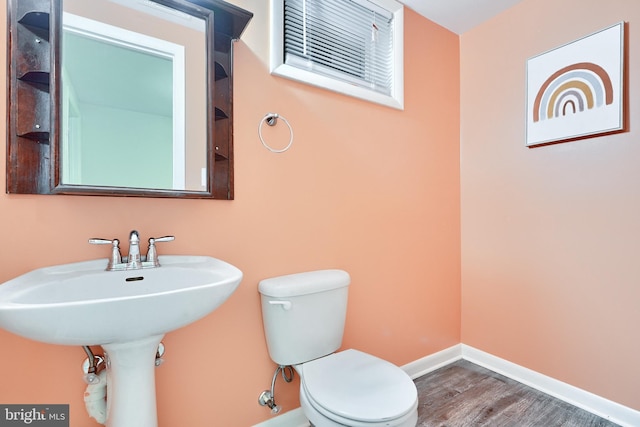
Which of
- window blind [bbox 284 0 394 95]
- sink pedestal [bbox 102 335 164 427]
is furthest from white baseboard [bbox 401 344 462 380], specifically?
window blind [bbox 284 0 394 95]

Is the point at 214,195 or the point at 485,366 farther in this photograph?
the point at 485,366

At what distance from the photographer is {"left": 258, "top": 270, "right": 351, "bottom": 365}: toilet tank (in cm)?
129

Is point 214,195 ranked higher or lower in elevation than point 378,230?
higher

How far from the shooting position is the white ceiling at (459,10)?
6.06 feet

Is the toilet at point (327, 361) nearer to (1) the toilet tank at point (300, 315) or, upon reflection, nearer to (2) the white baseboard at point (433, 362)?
(1) the toilet tank at point (300, 315)

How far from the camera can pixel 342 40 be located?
1.68 metres

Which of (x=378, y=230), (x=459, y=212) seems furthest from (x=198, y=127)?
(x=459, y=212)

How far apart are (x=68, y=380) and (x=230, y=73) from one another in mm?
1244

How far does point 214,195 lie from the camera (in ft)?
4.07

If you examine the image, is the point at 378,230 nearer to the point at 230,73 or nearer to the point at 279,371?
the point at 279,371

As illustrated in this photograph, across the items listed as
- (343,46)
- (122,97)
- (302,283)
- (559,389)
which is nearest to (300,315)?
(302,283)

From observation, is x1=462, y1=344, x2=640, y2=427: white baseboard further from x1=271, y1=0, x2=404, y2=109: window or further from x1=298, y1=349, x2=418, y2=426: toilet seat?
x1=271, y1=0, x2=404, y2=109: window

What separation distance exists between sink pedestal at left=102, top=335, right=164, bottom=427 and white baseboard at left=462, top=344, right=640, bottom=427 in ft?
6.44

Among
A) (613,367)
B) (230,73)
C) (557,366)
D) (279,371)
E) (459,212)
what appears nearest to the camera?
(230,73)
